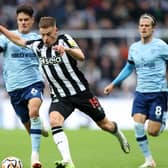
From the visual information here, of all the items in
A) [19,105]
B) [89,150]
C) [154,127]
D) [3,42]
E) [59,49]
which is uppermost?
[59,49]

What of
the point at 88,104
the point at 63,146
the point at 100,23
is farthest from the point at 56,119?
the point at 100,23

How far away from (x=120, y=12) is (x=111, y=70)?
2.43 metres

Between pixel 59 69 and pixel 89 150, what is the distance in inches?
138

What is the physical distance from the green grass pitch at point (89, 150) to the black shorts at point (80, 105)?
2.62 feet

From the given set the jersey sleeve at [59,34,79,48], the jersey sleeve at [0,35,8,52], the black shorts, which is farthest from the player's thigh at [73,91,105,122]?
the jersey sleeve at [0,35,8,52]

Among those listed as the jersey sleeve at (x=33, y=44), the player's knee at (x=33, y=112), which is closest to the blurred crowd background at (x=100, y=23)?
the player's knee at (x=33, y=112)

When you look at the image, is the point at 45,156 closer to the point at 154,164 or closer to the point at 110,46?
the point at 154,164

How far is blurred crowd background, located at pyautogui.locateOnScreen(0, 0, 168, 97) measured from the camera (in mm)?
22516

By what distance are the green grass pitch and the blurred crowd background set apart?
12.0 ft

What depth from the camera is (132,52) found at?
12477mm

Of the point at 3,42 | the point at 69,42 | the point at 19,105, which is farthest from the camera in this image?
the point at 19,105

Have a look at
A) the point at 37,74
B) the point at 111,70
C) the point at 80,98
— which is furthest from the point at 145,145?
the point at 111,70

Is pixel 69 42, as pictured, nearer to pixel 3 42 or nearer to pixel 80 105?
pixel 80 105

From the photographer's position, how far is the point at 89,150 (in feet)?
48.5
